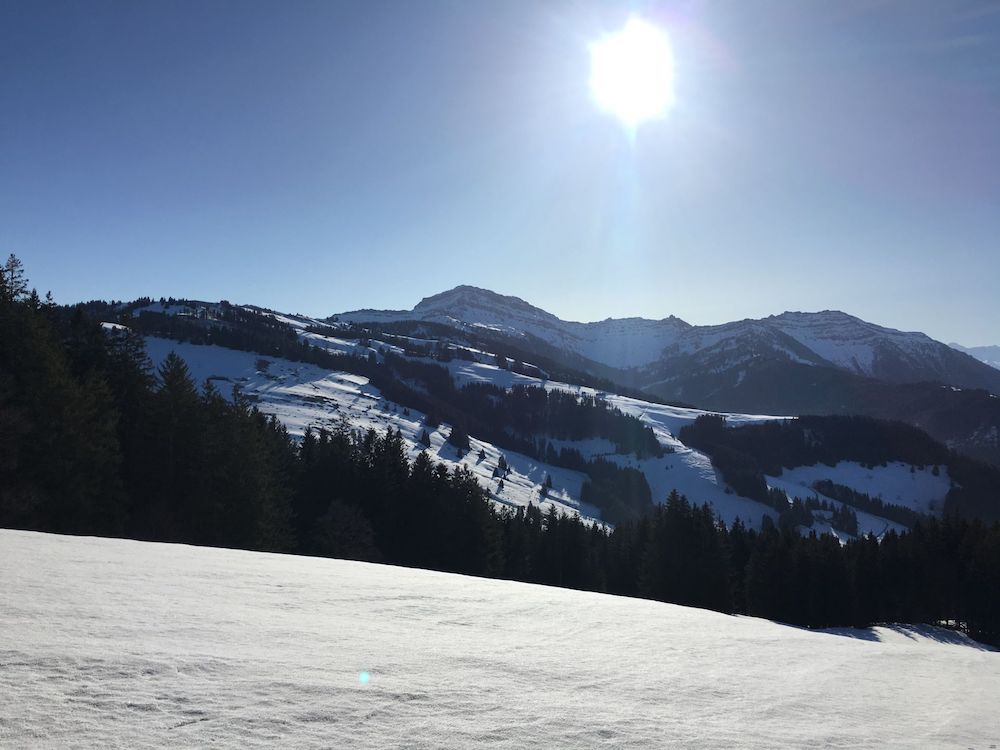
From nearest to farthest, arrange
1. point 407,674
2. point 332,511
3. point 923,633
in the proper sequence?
point 407,674, point 332,511, point 923,633

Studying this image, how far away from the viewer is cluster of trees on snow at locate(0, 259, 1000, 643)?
2781 centimetres

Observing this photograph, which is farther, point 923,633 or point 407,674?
point 923,633

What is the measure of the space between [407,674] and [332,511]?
45833mm

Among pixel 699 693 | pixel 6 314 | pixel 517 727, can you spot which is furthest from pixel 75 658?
pixel 6 314


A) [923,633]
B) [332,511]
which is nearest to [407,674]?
[332,511]

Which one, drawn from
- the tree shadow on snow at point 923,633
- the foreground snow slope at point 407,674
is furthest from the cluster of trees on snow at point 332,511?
the foreground snow slope at point 407,674

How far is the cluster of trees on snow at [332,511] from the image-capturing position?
2781 centimetres

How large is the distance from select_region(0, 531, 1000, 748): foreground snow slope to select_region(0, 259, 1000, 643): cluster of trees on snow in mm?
18653

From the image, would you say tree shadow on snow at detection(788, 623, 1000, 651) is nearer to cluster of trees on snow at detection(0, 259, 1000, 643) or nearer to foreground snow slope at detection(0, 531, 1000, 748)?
cluster of trees on snow at detection(0, 259, 1000, 643)

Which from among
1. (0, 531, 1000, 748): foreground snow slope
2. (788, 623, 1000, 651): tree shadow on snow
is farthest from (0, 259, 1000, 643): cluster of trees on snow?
(0, 531, 1000, 748): foreground snow slope

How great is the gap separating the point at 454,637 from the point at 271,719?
13.7ft

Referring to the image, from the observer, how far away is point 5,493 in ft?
77.9

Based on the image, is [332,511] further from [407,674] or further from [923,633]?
[923,633]

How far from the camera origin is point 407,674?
6.66m
